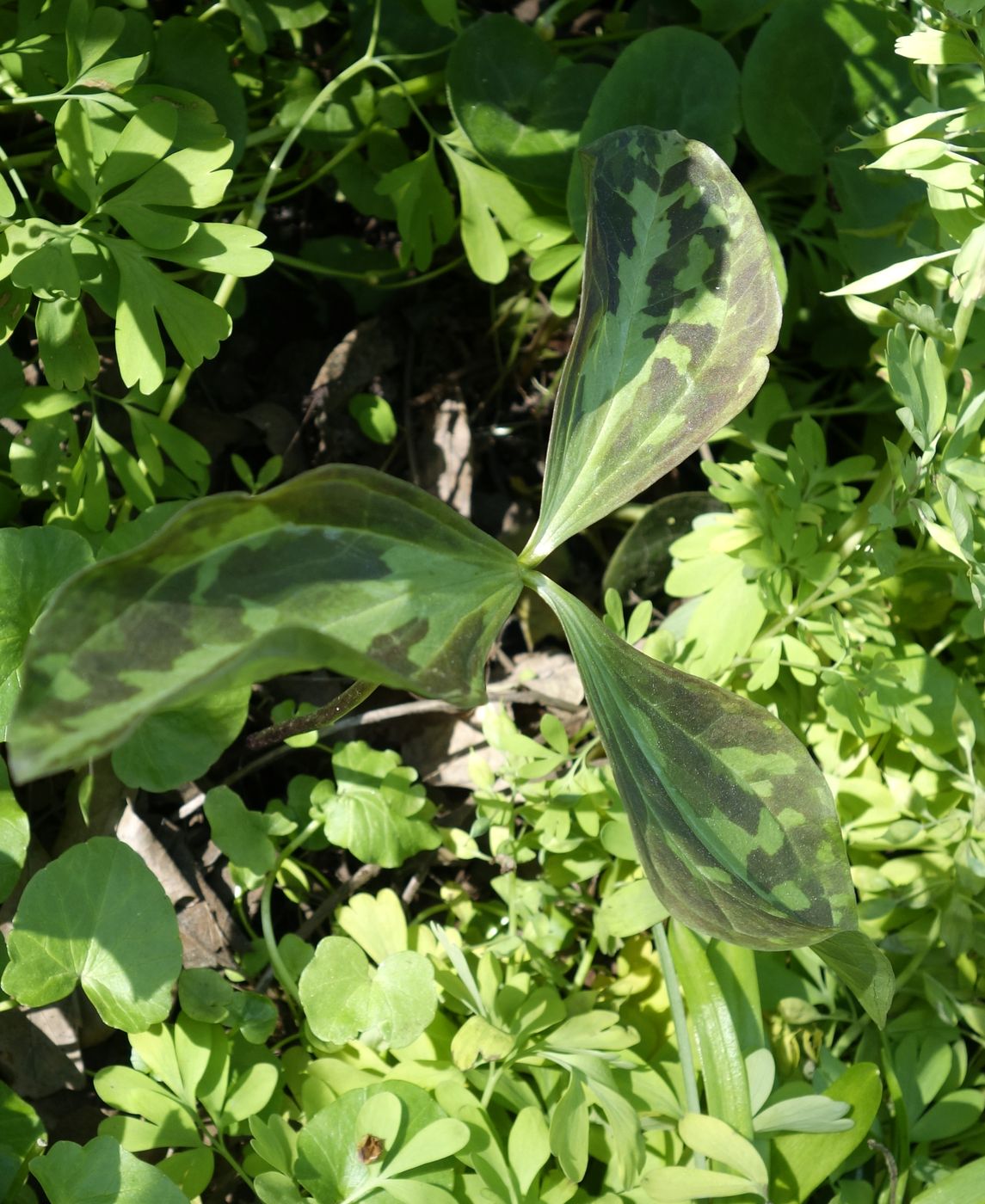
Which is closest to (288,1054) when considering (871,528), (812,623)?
(812,623)

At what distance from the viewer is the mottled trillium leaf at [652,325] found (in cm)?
107

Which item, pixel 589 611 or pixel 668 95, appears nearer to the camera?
pixel 589 611

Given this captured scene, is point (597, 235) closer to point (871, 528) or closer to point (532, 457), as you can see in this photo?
point (871, 528)

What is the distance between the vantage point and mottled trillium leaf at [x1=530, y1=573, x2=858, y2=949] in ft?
3.28

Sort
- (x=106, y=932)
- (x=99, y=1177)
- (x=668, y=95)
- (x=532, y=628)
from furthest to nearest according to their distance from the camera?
1. (x=532, y=628)
2. (x=668, y=95)
3. (x=106, y=932)
4. (x=99, y=1177)

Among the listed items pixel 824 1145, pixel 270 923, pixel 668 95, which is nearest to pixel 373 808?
pixel 270 923

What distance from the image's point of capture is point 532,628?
1.89m

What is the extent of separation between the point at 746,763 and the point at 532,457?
1.09 metres

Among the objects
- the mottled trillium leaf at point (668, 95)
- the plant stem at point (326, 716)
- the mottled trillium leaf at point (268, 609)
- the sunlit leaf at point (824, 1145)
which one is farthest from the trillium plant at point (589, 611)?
the mottled trillium leaf at point (668, 95)

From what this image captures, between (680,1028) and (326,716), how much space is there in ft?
2.05

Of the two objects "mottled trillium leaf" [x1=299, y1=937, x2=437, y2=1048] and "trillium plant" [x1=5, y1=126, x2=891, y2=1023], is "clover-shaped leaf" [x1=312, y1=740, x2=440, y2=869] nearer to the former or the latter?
"mottled trillium leaf" [x1=299, y1=937, x2=437, y2=1048]

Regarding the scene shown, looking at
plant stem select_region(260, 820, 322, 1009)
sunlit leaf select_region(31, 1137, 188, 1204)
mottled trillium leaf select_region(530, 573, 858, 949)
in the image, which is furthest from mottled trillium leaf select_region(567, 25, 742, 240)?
sunlit leaf select_region(31, 1137, 188, 1204)

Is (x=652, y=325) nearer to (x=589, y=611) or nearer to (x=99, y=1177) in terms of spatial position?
(x=589, y=611)

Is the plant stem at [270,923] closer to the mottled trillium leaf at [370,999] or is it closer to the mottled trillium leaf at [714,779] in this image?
the mottled trillium leaf at [370,999]
